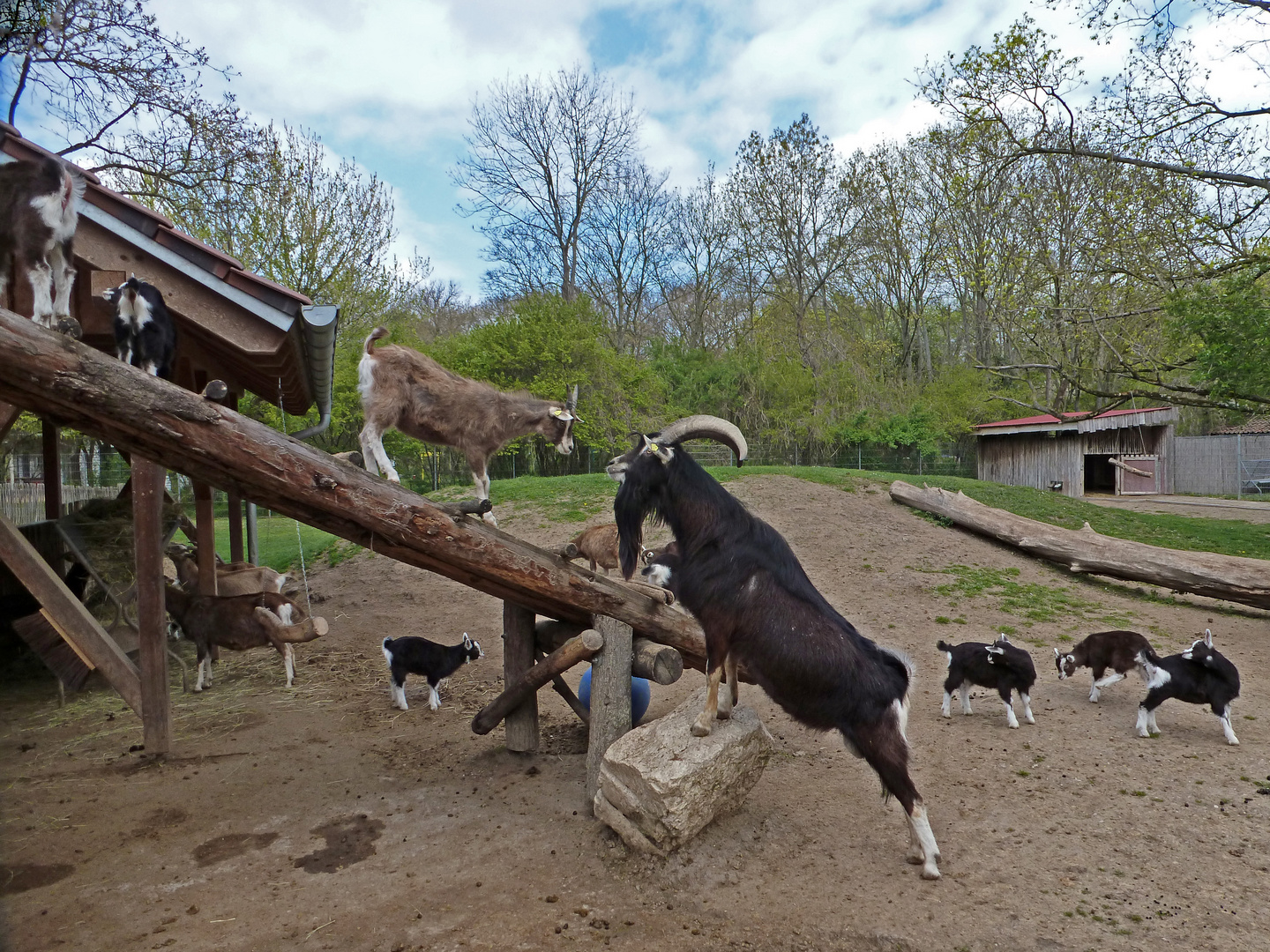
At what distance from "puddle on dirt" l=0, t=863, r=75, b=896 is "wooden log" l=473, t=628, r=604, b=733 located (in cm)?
251

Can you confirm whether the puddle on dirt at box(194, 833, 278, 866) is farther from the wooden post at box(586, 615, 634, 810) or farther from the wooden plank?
the wooden post at box(586, 615, 634, 810)

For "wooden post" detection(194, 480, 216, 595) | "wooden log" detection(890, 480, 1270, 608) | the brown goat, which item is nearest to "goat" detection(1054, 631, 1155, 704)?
"wooden log" detection(890, 480, 1270, 608)

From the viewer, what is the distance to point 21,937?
11.2ft

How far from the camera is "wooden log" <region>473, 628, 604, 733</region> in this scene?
495 centimetres

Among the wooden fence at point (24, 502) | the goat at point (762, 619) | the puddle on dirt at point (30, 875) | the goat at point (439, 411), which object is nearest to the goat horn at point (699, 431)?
the goat at point (762, 619)

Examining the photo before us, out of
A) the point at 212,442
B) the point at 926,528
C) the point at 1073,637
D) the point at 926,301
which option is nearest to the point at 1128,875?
the point at 212,442

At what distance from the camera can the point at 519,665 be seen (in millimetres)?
5781

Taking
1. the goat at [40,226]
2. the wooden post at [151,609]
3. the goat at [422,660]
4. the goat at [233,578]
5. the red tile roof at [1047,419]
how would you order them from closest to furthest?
the goat at [40,226] < the wooden post at [151,609] < the goat at [422,660] < the goat at [233,578] < the red tile roof at [1047,419]

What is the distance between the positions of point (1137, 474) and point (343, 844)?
2863cm

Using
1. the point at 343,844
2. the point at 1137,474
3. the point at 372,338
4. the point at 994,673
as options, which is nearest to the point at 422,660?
the point at 343,844

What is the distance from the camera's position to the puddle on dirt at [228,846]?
14.1ft

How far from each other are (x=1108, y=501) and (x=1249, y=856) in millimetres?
20877

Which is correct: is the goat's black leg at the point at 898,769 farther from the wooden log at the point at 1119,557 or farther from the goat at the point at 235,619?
the wooden log at the point at 1119,557

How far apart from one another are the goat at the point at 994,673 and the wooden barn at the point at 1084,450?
768 inches
